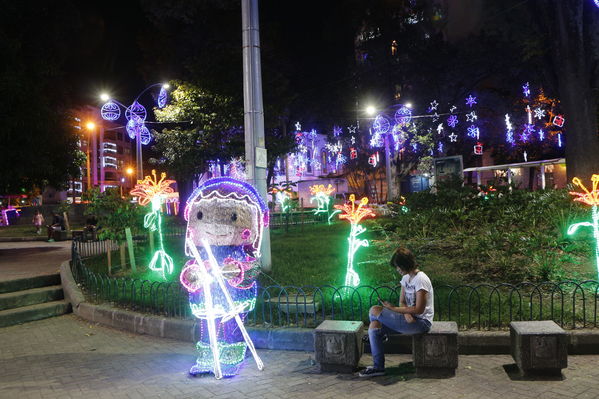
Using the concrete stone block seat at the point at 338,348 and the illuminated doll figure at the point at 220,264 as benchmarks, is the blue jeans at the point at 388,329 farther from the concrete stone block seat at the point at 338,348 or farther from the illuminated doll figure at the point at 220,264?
the illuminated doll figure at the point at 220,264

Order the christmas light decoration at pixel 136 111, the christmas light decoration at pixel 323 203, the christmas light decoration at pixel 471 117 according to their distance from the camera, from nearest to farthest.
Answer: the christmas light decoration at pixel 136 111, the christmas light decoration at pixel 323 203, the christmas light decoration at pixel 471 117

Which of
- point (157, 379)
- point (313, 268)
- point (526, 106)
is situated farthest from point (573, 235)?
point (526, 106)

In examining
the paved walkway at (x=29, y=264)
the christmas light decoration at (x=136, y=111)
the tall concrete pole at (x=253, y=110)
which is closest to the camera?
the tall concrete pole at (x=253, y=110)

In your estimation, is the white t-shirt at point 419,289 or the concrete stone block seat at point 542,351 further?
the white t-shirt at point 419,289

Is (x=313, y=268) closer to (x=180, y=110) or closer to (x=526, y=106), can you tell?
(x=180, y=110)

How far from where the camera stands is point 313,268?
977 cm

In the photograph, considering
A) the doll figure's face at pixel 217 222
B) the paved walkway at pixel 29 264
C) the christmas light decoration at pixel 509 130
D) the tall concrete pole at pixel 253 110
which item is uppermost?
the christmas light decoration at pixel 509 130

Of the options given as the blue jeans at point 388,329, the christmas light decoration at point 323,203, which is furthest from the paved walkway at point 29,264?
the christmas light decoration at point 323,203

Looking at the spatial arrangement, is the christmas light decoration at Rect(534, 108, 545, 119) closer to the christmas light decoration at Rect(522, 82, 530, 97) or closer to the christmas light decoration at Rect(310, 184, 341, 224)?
the christmas light decoration at Rect(522, 82, 530, 97)

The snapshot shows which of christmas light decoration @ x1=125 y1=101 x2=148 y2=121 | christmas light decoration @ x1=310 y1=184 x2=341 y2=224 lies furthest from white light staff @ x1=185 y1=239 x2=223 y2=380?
christmas light decoration @ x1=310 y1=184 x2=341 y2=224

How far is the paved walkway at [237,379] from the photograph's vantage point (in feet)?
16.2

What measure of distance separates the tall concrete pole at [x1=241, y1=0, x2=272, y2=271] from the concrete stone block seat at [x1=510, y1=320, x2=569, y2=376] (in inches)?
193

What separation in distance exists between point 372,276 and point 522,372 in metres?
3.94

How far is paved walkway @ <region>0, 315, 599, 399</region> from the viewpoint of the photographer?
16.2 ft
